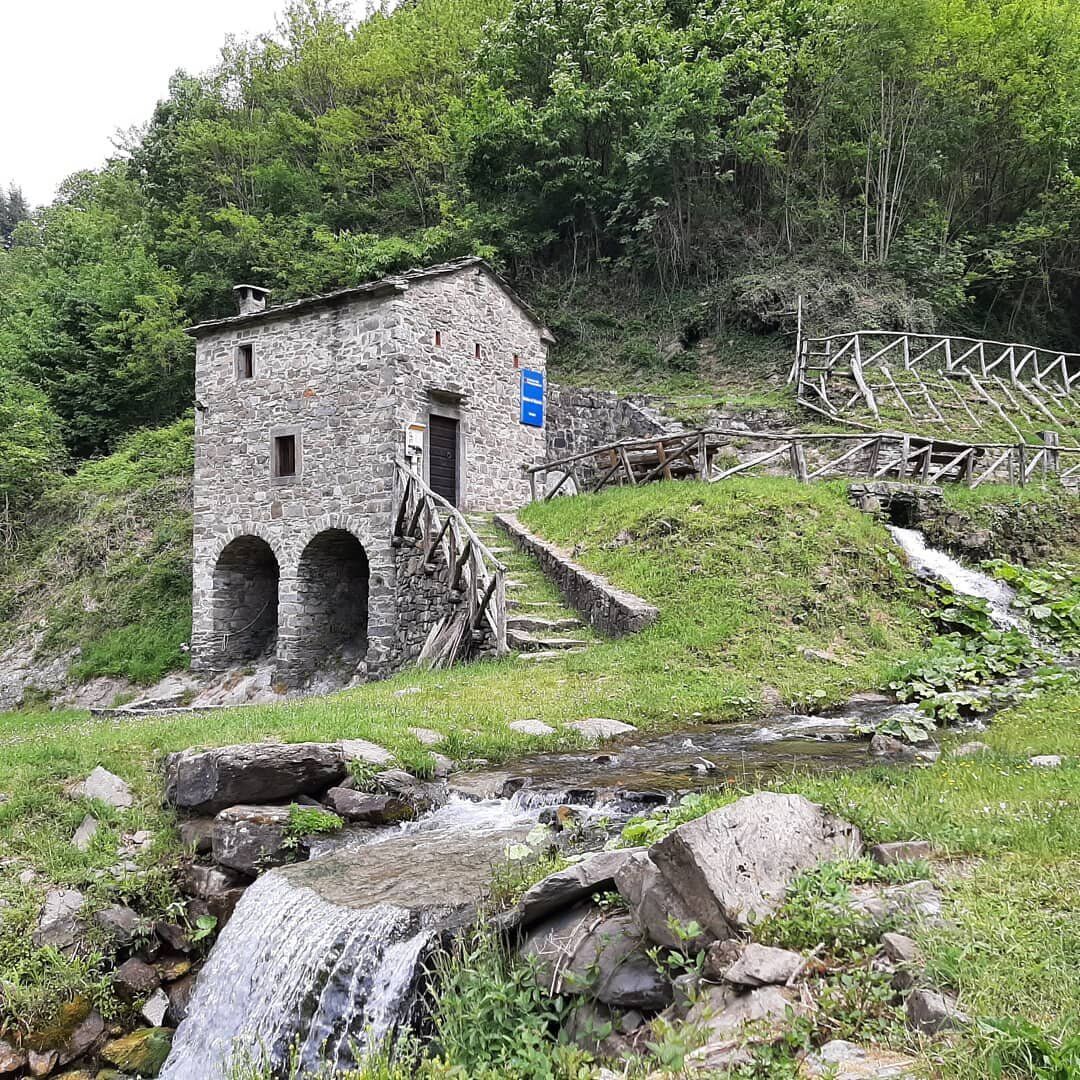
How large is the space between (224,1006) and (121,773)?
2.75 m

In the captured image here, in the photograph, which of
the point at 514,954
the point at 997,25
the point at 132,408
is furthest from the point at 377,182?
the point at 514,954

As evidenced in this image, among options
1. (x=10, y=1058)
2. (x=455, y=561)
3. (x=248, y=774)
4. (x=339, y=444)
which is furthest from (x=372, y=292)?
(x=10, y=1058)

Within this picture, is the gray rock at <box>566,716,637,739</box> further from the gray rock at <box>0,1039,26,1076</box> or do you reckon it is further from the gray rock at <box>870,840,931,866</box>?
the gray rock at <box>0,1039,26,1076</box>

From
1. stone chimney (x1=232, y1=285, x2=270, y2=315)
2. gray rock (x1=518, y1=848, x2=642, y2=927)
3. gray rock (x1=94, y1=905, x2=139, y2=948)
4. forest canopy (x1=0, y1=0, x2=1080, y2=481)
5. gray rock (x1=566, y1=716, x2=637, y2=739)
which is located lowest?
gray rock (x1=94, y1=905, x2=139, y2=948)

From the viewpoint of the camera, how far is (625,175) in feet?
84.8

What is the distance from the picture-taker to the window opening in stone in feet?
59.6

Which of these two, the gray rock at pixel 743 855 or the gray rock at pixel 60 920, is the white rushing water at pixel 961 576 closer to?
the gray rock at pixel 743 855

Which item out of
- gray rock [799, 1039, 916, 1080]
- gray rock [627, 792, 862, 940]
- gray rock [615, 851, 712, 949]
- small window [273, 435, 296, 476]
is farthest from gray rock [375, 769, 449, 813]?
small window [273, 435, 296, 476]

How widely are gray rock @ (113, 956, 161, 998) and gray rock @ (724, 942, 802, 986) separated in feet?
13.7

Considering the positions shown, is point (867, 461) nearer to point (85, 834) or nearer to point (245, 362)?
point (245, 362)

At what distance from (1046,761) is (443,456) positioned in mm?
13176

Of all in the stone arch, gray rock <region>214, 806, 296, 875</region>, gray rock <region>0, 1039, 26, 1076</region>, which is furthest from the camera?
the stone arch

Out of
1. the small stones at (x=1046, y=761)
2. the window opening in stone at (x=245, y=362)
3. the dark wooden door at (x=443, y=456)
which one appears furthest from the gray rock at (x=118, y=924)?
the window opening in stone at (x=245, y=362)

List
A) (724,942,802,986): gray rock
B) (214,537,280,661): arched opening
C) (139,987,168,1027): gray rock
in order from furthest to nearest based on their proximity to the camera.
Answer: (214,537,280,661): arched opening < (139,987,168,1027): gray rock < (724,942,802,986): gray rock
